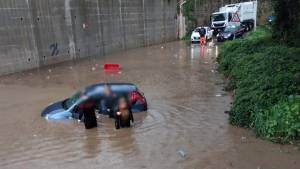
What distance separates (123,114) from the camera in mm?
9375

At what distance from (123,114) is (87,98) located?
3.36ft

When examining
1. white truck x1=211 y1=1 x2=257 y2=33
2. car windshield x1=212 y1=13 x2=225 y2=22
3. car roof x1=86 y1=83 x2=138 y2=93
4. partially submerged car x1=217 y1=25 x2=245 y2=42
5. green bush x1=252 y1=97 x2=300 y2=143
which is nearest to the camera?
green bush x1=252 y1=97 x2=300 y2=143

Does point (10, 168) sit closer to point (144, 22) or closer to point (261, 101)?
point (261, 101)

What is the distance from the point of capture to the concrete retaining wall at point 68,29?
19.3 metres

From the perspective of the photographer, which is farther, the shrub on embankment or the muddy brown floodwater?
the shrub on embankment

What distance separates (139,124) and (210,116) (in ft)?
6.16

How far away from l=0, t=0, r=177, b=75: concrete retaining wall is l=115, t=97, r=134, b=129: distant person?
11.0m

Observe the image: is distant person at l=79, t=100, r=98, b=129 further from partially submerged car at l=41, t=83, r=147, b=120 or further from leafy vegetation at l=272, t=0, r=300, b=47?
leafy vegetation at l=272, t=0, r=300, b=47

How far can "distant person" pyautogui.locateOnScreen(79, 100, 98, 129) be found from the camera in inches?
373

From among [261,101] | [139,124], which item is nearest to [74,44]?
[139,124]

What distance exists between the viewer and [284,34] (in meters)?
17.8

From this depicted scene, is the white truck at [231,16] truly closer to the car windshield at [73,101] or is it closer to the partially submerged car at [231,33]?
the partially submerged car at [231,33]

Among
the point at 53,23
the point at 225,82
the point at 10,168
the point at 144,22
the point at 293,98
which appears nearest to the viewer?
the point at 10,168

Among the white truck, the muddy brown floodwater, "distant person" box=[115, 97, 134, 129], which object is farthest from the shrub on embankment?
the white truck
